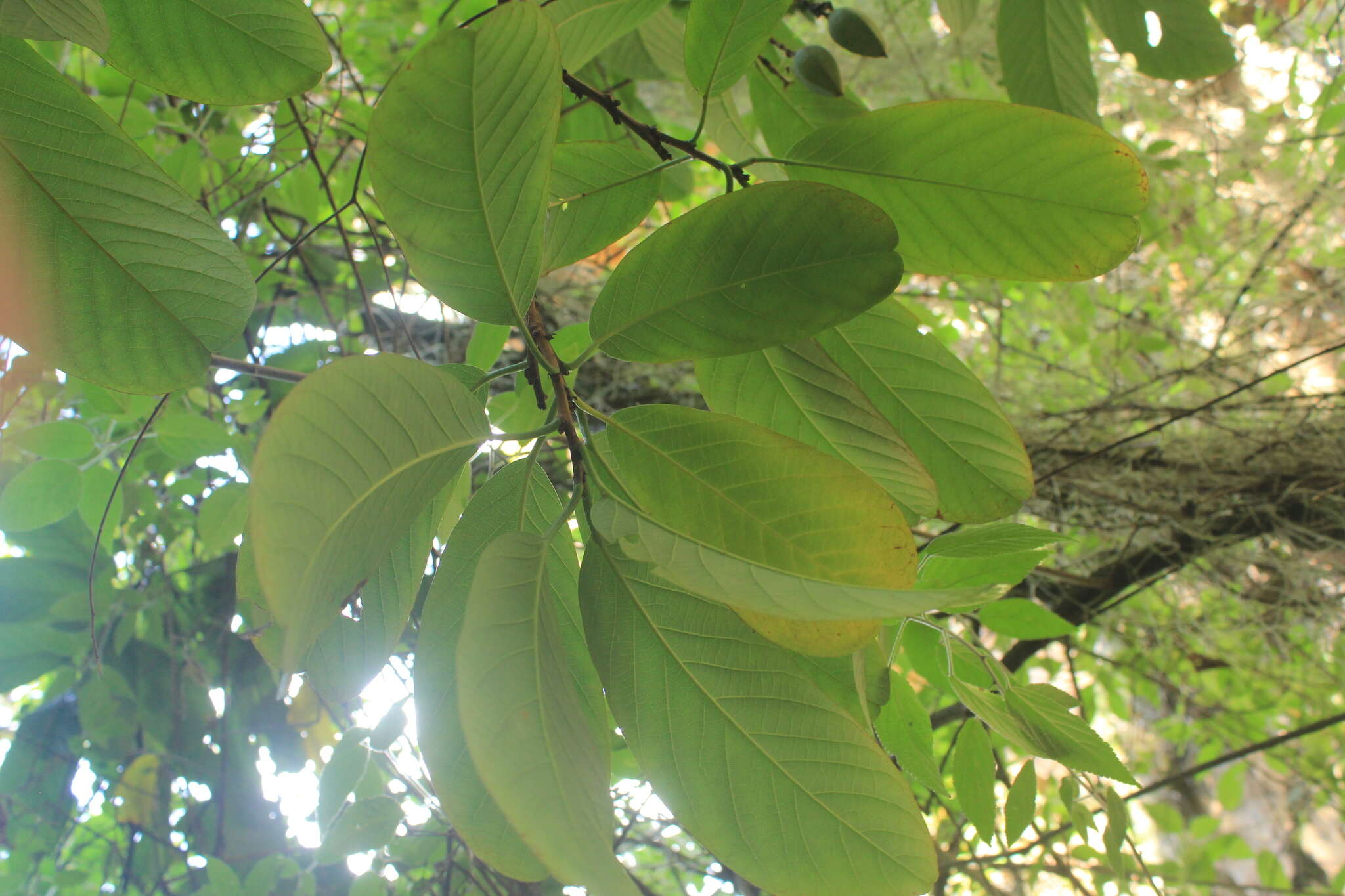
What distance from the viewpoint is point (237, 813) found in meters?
1.13

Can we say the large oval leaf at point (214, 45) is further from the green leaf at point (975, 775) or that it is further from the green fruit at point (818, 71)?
the green leaf at point (975, 775)

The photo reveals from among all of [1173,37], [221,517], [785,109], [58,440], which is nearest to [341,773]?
[221,517]

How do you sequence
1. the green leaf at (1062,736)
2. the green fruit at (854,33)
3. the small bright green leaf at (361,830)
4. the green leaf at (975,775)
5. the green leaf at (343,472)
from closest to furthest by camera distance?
1. the green leaf at (343,472)
2. the green leaf at (1062,736)
3. the green leaf at (975,775)
4. the green fruit at (854,33)
5. the small bright green leaf at (361,830)

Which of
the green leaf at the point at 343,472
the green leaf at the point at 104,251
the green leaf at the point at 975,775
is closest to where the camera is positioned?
the green leaf at the point at 343,472

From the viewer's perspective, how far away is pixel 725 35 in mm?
512

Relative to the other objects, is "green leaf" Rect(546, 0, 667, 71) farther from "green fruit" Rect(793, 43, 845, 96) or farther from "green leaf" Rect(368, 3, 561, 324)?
"green leaf" Rect(368, 3, 561, 324)

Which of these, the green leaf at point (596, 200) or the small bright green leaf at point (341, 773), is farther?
the small bright green leaf at point (341, 773)

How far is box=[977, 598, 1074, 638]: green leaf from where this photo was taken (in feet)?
2.45

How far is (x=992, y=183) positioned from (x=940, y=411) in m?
0.16

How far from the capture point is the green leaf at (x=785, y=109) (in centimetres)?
72

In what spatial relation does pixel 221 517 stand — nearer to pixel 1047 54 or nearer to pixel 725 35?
pixel 725 35

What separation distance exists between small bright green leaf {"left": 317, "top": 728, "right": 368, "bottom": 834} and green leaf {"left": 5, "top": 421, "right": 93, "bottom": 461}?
39 cm

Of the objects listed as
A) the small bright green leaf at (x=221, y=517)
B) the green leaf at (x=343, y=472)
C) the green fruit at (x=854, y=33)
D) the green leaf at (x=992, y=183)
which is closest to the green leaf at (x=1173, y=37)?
the green fruit at (x=854, y=33)

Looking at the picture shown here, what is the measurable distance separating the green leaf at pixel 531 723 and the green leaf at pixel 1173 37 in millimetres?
793
